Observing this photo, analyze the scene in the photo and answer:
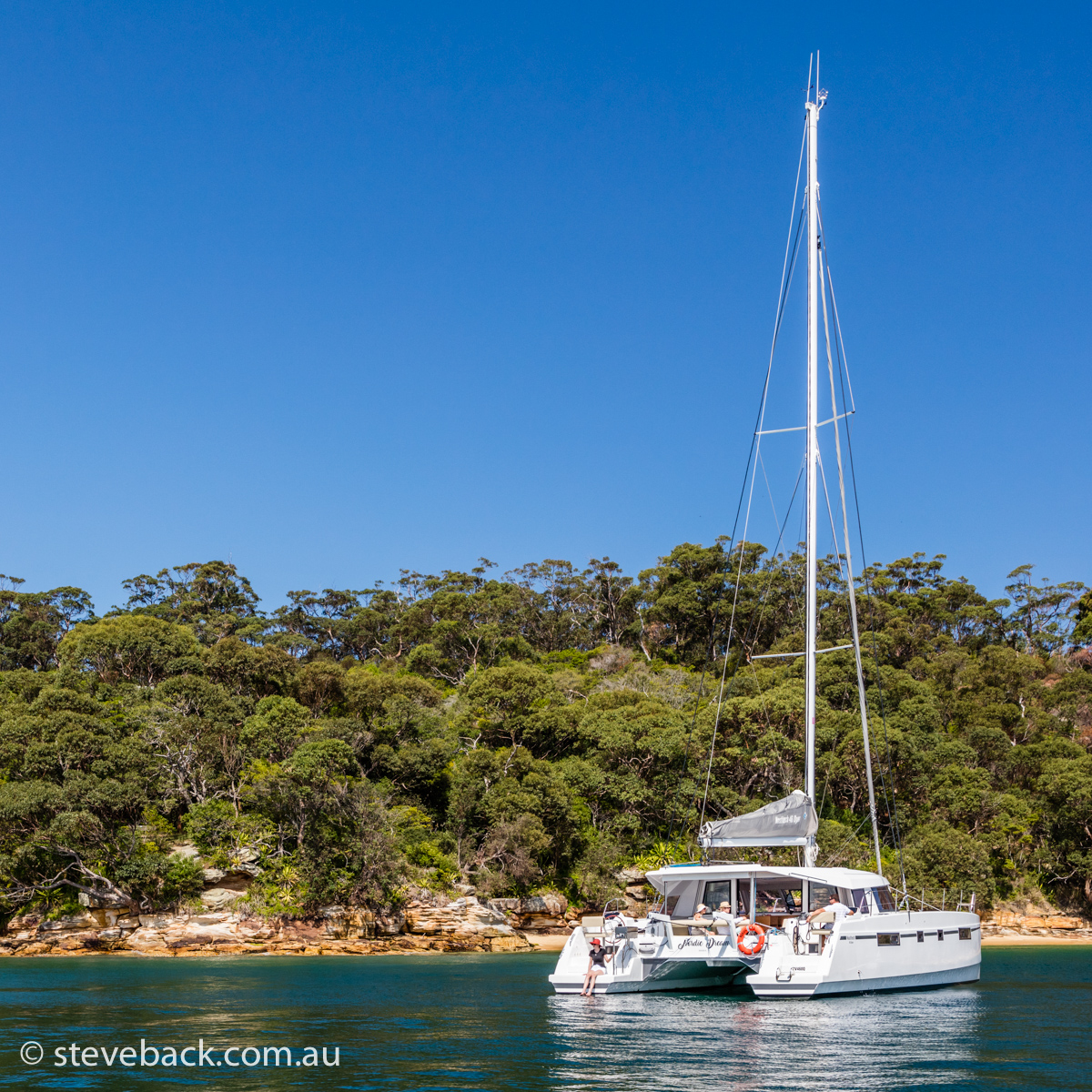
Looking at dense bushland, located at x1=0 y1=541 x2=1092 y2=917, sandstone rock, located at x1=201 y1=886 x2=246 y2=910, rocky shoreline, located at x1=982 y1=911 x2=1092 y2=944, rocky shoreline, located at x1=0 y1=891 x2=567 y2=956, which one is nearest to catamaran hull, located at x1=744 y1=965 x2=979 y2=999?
→ dense bushland, located at x1=0 y1=541 x2=1092 y2=917

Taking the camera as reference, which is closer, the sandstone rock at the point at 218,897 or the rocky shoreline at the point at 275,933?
the rocky shoreline at the point at 275,933

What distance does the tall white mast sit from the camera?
26.5 m

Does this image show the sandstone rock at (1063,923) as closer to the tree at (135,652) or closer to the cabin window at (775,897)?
the cabin window at (775,897)

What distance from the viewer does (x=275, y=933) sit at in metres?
45.1

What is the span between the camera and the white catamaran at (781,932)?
76.0 ft

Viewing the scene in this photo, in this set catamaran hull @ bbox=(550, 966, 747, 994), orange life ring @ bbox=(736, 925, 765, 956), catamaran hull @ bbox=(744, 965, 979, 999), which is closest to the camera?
catamaran hull @ bbox=(744, 965, 979, 999)

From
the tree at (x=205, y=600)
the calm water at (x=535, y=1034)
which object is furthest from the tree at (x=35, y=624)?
the calm water at (x=535, y=1034)

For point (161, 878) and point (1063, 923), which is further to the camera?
point (1063, 923)

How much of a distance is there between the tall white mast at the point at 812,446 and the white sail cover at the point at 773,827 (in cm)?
36

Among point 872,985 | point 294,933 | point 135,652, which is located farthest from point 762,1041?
point 135,652

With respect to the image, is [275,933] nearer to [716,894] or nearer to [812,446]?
[716,894]

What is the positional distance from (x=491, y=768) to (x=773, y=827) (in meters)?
29.9

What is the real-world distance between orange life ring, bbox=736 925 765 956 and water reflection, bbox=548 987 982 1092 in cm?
112

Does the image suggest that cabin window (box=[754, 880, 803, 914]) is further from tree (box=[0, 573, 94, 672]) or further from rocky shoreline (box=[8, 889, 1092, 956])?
tree (box=[0, 573, 94, 672])
